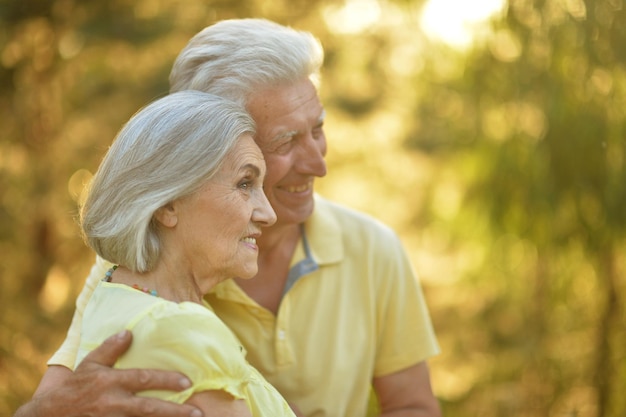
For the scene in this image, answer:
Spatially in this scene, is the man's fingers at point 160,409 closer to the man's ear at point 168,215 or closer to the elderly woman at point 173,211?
the elderly woman at point 173,211

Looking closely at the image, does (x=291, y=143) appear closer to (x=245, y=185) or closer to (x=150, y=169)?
(x=245, y=185)

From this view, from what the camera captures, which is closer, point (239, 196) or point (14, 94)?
point (239, 196)

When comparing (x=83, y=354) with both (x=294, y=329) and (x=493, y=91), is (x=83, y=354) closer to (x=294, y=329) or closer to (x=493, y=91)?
(x=294, y=329)

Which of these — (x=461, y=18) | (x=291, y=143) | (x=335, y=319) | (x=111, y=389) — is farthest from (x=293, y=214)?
(x=461, y=18)

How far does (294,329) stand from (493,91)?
2682 mm

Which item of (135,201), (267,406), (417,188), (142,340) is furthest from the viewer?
(417,188)

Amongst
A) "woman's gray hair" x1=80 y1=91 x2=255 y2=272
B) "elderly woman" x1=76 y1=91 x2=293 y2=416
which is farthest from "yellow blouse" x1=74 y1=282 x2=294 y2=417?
"woman's gray hair" x1=80 y1=91 x2=255 y2=272

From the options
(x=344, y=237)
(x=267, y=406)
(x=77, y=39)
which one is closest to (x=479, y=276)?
(x=77, y=39)

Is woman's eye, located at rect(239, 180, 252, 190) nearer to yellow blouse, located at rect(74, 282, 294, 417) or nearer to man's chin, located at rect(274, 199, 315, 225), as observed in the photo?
yellow blouse, located at rect(74, 282, 294, 417)

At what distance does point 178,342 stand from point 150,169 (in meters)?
0.34

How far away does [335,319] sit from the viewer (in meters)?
2.27

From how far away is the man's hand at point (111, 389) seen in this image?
1.46m

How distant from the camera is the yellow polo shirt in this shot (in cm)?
218

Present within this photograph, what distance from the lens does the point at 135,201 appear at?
1633mm
